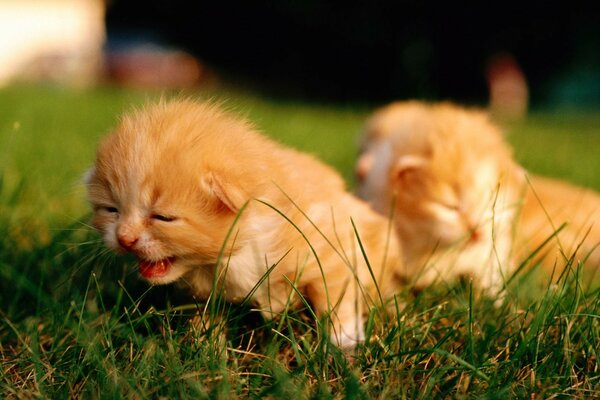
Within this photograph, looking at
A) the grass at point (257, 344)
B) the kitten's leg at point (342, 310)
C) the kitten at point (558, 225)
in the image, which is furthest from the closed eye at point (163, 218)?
the kitten at point (558, 225)

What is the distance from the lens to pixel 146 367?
153 centimetres

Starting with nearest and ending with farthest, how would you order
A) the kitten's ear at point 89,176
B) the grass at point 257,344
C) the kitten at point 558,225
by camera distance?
1. the grass at point 257,344
2. the kitten's ear at point 89,176
3. the kitten at point 558,225

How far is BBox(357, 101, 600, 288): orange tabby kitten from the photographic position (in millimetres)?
2432

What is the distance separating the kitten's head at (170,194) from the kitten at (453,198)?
0.90 m

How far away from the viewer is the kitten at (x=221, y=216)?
164 cm

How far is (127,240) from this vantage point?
5.34 feet

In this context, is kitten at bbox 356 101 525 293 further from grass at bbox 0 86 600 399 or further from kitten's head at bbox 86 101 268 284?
kitten's head at bbox 86 101 268 284

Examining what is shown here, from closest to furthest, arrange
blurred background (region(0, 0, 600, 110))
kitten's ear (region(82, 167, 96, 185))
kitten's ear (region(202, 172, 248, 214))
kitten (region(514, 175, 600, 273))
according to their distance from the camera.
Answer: kitten's ear (region(202, 172, 248, 214)) < kitten's ear (region(82, 167, 96, 185)) < kitten (region(514, 175, 600, 273)) < blurred background (region(0, 0, 600, 110))

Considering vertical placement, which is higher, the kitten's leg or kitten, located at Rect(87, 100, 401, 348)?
kitten, located at Rect(87, 100, 401, 348)

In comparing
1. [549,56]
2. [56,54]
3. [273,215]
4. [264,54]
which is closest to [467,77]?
[549,56]

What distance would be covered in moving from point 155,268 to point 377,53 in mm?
13376

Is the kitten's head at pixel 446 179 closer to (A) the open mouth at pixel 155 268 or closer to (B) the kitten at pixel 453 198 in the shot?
(B) the kitten at pixel 453 198

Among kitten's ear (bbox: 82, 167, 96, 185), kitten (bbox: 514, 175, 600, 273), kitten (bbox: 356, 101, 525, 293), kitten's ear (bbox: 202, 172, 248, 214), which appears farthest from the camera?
kitten (bbox: 514, 175, 600, 273)

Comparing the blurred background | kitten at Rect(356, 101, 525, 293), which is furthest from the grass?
the blurred background
